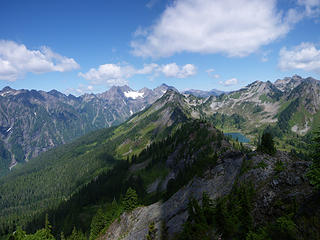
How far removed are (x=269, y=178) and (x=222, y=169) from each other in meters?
18.7

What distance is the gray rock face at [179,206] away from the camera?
45.4 meters

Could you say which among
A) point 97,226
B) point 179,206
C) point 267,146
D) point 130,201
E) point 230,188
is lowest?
point 97,226

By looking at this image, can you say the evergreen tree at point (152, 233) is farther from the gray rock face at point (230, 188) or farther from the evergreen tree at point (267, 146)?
the evergreen tree at point (267, 146)

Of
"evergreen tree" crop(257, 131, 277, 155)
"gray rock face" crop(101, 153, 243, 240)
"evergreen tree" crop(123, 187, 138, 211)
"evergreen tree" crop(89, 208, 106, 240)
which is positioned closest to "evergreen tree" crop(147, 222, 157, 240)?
"gray rock face" crop(101, 153, 243, 240)

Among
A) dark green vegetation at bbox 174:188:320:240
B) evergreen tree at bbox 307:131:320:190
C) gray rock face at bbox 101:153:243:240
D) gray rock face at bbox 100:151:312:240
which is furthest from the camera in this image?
gray rock face at bbox 101:153:243:240

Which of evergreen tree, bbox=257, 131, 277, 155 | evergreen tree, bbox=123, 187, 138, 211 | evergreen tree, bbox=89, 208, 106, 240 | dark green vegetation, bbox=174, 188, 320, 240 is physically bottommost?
evergreen tree, bbox=89, 208, 106, 240

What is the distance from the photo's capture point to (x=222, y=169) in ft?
176

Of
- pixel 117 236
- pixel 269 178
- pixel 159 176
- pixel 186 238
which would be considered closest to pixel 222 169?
pixel 269 178

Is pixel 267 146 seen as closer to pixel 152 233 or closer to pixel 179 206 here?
pixel 179 206

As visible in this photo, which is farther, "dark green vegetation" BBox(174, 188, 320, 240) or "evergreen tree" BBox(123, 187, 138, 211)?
"evergreen tree" BBox(123, 187, 138, 211)

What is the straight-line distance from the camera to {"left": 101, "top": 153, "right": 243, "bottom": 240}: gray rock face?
4541 cm

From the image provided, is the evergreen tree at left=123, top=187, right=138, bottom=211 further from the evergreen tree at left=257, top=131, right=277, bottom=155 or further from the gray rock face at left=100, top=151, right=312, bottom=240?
the evergreen tree at left=257, top=131, right=277, bottom=155

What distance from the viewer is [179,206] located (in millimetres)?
51750

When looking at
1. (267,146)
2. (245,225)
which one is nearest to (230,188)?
(267,146)
